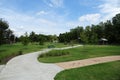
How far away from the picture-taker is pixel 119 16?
2454 inches

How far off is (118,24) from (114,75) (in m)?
56.8

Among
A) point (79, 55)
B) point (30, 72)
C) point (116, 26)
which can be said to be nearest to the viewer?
point (30, 72)

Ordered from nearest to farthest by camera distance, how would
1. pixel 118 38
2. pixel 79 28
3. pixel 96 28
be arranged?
pixel 118 38 → pixel 96 28 → pixel 79 28

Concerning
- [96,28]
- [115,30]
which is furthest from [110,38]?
[96,28]

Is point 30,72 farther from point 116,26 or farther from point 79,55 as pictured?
point 116,26

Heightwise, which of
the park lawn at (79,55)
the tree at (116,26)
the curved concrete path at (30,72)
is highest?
the tree at (116,26)

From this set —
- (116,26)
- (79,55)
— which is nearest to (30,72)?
(79,55)

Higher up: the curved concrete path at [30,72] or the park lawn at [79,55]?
the park lawn at [79,55]

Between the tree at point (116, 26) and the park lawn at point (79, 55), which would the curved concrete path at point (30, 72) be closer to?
the park lawn at point (79, 55)

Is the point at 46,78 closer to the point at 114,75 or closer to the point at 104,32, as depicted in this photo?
the point at 114,75

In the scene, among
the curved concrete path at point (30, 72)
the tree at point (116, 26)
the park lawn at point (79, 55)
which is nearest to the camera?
the curved concrete path at point (30, 72)

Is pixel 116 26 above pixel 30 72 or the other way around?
above

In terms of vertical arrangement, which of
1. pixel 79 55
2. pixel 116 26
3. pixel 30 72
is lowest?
pixel 30 72

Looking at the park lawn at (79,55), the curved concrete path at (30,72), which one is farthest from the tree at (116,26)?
the curved concrete path at (30,72)
